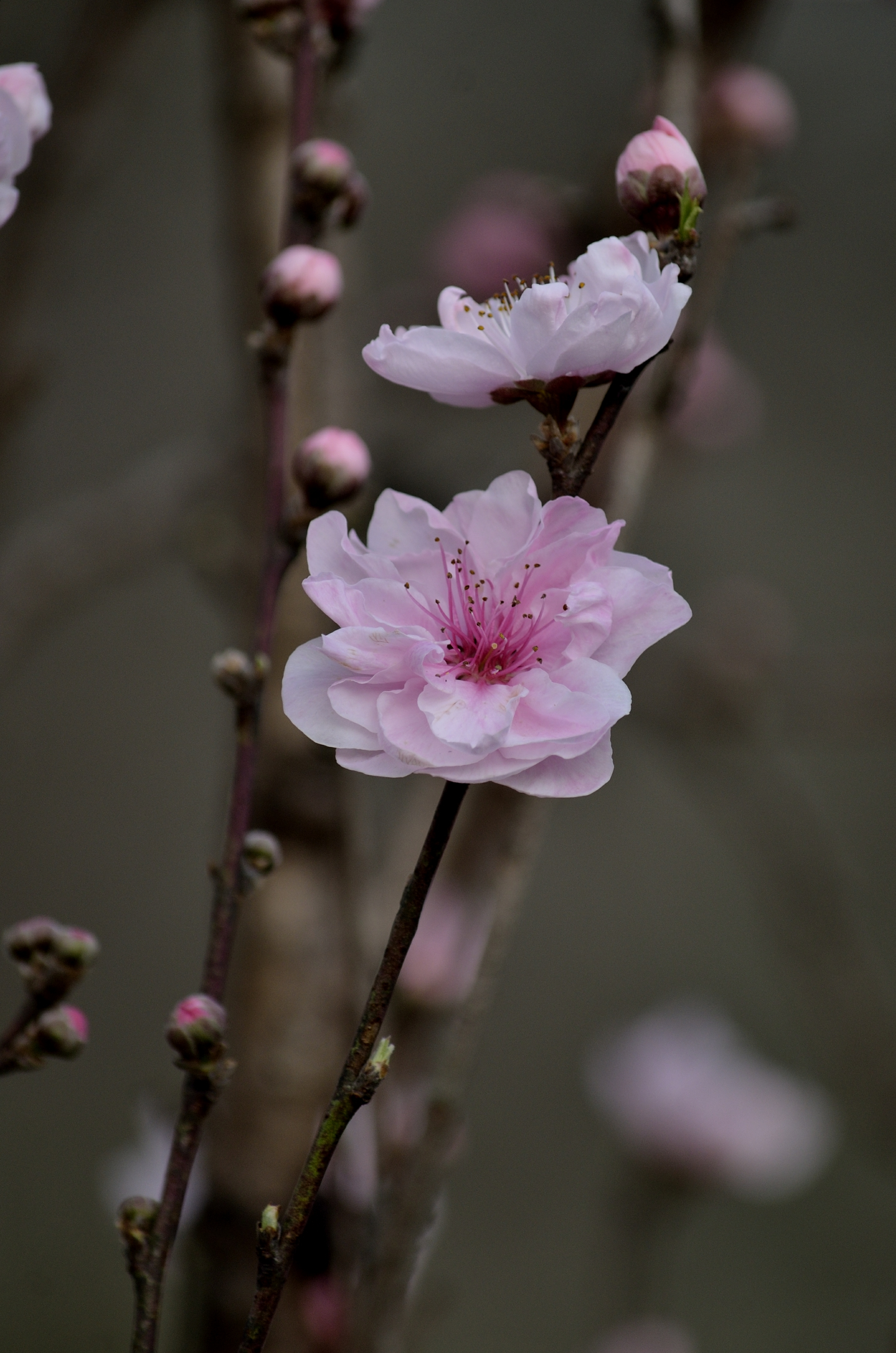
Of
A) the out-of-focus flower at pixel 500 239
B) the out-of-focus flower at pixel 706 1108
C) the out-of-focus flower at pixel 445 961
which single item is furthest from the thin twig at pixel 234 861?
the out-of-focus flower at pixel 706 1108

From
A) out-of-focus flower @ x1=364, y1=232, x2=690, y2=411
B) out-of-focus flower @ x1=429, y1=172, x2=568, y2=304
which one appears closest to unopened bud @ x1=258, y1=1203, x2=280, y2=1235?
out-of-focus flower @ x1=364, y1=232, x2=690, y2=411

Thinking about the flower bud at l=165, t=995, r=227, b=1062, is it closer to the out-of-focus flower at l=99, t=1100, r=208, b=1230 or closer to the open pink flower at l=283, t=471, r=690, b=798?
the open pink flower at l=283, t=471, r=690, b=798

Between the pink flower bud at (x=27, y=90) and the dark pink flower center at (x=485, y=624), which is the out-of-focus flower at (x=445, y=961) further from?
the pink flower bud at (x=27, y=90)

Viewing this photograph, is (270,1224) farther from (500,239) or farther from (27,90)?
(500,239)

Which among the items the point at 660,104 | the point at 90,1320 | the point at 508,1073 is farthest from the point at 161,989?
the point at 660,104

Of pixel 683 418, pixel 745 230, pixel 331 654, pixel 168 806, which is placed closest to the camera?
pixel 331 654

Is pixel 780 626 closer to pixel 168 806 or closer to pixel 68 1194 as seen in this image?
pixel 168 806

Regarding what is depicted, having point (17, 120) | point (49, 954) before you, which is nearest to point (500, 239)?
point (17, 120)
